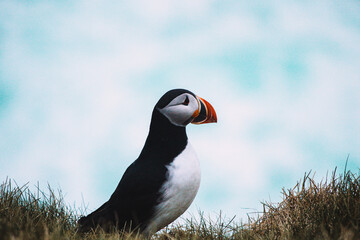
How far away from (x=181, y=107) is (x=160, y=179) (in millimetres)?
718

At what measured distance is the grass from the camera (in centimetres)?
305

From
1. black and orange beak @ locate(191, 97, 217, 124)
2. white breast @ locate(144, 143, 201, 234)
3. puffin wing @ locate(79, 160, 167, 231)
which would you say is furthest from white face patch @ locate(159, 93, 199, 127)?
puffin wing @ locate(79, 160, 167, 231)

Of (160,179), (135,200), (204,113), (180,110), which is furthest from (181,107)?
(135,200)

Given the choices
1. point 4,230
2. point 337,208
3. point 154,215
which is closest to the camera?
point 4,230

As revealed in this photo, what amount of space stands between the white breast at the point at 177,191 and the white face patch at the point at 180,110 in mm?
340

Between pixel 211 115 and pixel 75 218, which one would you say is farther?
pixel 75 218

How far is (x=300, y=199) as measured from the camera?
3.95m

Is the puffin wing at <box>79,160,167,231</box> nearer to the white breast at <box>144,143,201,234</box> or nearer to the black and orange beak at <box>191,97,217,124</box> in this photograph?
the white breast at <box>144,143,201,234</box>

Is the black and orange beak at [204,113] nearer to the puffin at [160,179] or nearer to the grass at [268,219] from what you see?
the puffin at [160,179]

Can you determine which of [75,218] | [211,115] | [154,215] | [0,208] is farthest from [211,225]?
[0,208]

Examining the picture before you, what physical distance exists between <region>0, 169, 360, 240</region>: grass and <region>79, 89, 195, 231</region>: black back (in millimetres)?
139

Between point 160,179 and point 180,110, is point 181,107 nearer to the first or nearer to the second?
point 180,110

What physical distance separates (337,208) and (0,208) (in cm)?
324

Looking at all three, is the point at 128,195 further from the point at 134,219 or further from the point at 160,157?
the point at 160,157
